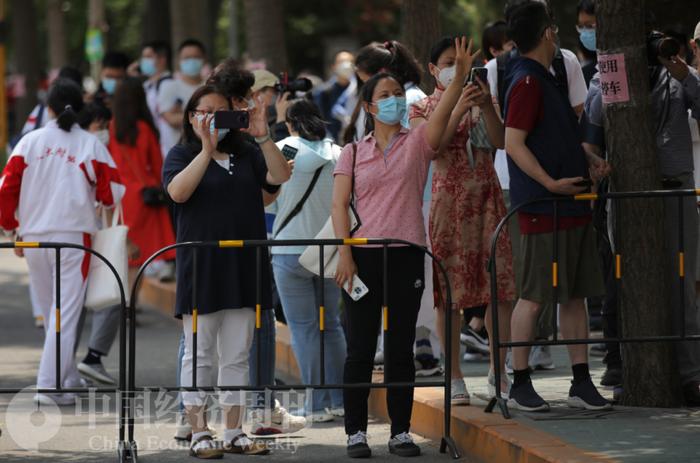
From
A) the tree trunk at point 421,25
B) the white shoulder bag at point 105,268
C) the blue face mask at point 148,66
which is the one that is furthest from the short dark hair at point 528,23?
the blue face mask at point 148,66

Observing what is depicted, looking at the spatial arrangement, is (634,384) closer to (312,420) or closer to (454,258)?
(454,258)

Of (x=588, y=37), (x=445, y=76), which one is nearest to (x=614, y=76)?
(x=445, y=76)

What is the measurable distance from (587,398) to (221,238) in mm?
2170

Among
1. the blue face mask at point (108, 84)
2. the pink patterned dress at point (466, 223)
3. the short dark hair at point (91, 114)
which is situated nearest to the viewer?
the pink patterned dress at point (466, 223)

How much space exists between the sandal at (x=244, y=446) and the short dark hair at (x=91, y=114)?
4.24 metres

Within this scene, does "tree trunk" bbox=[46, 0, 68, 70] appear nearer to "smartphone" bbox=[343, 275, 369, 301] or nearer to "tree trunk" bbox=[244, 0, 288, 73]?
"tree trunk" bbox=[244, 0, 288, 73]

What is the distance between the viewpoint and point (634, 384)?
8469mm

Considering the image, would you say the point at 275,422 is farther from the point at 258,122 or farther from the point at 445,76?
the point at 445,76

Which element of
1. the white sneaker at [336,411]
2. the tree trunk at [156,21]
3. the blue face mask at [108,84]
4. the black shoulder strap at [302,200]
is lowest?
the white sneaker at [336,411]

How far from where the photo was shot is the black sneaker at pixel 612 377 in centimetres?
923

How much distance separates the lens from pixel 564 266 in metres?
8.28

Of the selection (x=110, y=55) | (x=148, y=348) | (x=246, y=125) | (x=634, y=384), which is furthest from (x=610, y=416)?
(x=110, y=55)

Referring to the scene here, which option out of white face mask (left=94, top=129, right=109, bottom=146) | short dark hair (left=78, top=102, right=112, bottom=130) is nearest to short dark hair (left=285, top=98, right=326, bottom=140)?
short dark hair (left=78, top=102, right=112, bottom=130)

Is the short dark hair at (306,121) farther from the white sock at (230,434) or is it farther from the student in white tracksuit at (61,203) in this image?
the white sock at (230,434)
